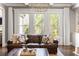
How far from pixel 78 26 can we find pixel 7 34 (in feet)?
5.32

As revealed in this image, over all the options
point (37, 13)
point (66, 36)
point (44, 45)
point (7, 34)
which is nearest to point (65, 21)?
point (66, 36)

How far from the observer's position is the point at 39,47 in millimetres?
4680

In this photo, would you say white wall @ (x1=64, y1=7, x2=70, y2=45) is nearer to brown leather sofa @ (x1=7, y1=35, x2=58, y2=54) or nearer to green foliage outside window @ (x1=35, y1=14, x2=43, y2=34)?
brown leather sofa @ (x1=7, y1=35, x2=58, y2=54)

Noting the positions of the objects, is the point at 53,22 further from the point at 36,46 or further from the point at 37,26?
the point at 36,46

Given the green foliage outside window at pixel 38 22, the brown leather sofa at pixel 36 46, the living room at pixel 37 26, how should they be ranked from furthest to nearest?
1. the brown leather sofa at pixel 36 46
2. the living room at pixel 37 26
3. the green foliage outside window at pixel 38 22

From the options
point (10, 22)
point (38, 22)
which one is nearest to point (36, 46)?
point (38, 22)

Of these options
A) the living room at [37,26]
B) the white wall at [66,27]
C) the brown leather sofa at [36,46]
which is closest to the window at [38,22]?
the living room at [37,26]

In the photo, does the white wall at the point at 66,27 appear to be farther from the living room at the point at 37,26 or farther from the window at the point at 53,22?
the window at the point at 53,22

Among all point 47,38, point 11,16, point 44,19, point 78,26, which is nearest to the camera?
point 78,26

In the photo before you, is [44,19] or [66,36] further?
[66,36]

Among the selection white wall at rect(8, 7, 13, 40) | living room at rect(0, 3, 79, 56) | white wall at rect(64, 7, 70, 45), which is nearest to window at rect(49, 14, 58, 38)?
living room at rect(0, 3, 79, 56)

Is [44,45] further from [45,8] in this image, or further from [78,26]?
[78,26]

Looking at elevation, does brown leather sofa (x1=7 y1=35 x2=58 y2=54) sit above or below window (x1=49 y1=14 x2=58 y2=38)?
below

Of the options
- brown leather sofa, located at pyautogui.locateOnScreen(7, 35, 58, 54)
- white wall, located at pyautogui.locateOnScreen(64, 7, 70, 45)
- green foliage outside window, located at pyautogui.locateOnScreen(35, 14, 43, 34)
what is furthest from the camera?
brown leather sofa, located at pyautogui.locateOnScreen(7, 35, 58, 54)
